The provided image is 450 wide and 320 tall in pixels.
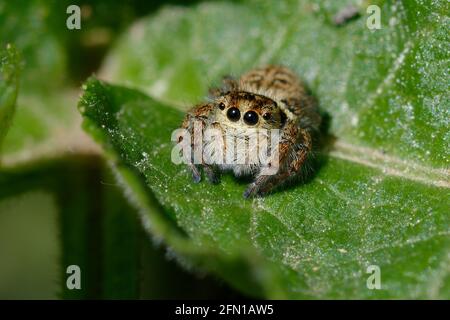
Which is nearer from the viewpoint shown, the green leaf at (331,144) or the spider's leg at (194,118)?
the green leaf at (331,144)

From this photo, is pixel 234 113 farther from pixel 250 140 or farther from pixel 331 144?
pixel 331 144

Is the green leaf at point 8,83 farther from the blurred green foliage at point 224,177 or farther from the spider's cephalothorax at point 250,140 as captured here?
the spider's cephalothorax at point 250,140

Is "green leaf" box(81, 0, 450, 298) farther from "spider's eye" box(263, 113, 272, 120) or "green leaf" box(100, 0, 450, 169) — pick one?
"spider's eye" box(263, 113, 272, 120)

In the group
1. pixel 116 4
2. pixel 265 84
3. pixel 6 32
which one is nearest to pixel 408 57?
pixel 265 84

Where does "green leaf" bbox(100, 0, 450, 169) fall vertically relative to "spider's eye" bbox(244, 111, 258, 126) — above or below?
above

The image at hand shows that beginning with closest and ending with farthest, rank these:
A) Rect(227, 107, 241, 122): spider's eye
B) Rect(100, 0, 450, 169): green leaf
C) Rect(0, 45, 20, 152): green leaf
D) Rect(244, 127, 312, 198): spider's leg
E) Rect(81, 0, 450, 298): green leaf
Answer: Rect(81, 0, 450, 298): green leaf, Rect(0, 45, 20, 152): green leaf, Rect(244, 127, 312, 198): spider's leg, Rect(227, 107, 241, 122): spider's eye, Rect(100, 0, 450, 169): green leaf

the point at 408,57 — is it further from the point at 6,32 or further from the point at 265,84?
the point at 6,32

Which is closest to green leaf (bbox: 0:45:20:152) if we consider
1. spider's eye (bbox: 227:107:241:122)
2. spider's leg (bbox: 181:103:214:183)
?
spider's leg (bbox: 181:103:214:183)

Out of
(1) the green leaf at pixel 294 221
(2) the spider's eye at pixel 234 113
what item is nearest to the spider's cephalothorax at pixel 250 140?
(2) the spider's eye at pixel 234 113
